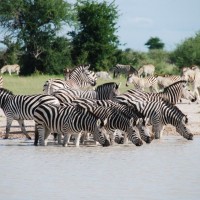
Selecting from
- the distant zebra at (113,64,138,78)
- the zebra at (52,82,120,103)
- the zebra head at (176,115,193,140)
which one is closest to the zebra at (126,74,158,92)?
the zebra at (52,82,120,103)

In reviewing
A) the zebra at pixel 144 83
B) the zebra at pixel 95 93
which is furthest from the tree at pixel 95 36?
the zebra at pixel 95 93

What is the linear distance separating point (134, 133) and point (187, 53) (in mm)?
32016

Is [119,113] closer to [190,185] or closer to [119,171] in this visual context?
[119,171]

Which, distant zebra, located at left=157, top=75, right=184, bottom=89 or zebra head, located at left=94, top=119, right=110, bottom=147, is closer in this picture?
zebra head, located at left=94, top=119, right=110, bottom=147

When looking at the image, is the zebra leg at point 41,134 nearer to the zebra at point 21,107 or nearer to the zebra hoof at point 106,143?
Result: the zebra hoof at point 106,143

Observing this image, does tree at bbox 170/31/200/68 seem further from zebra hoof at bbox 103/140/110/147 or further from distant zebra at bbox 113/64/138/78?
zebra hoof at bbox 103/140/110/147

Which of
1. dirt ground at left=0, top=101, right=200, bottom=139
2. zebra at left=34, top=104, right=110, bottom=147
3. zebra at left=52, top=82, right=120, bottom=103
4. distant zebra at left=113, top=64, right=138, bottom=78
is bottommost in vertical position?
dirt ground at left=0, top=101, right=200, bottom=139

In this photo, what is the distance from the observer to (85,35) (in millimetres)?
41781

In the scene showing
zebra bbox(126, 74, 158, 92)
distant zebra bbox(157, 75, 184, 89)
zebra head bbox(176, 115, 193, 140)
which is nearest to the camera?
zebra head bbox(176, 115, 193, 140)

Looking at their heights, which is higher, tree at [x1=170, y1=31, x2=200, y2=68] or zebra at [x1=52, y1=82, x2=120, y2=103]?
tree at [x1=170, y1=31, x2=200, y2=68]

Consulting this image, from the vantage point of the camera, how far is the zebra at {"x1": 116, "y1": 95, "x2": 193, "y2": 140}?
47.3 feet

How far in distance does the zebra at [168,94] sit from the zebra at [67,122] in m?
1.91

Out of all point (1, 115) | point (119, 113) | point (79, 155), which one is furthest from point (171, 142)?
point (1, 115)

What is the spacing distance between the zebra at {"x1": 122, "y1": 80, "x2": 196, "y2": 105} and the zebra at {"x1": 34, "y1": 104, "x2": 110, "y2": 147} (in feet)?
6.26
